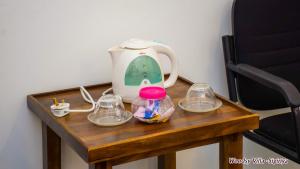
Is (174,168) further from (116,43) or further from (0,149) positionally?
(0,149)

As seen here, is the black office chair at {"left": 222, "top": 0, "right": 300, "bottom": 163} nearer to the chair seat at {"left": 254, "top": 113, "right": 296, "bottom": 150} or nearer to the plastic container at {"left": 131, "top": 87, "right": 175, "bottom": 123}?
the chair seat at {"left": 254, "top": 113, "right": 296, "bottom": 150}

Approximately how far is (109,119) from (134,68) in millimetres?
181

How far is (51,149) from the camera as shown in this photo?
148 cm

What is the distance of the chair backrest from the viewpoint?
5.56ft

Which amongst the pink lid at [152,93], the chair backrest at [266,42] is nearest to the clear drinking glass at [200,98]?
the pink lid at [152,93]

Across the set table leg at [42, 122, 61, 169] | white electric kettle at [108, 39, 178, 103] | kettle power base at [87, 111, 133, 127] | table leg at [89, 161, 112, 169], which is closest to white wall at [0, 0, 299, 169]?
table leg at [42, 122, 61, 169]

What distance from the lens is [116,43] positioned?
5.24ft

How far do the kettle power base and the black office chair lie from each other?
0.52m

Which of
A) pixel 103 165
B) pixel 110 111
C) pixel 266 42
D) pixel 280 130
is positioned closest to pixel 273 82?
pixel 280 130

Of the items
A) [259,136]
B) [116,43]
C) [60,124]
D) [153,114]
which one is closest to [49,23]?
[116,43]

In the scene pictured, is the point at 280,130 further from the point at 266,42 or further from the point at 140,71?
the point at 140,71

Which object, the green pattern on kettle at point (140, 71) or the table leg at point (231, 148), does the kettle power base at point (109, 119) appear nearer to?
the green pattern on kettle at point (140, 71)

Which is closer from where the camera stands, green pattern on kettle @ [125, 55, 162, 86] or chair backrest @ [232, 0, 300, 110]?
green pattern on kettle @ [125, 55, 162, 86]

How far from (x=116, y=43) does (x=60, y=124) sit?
0.46m
